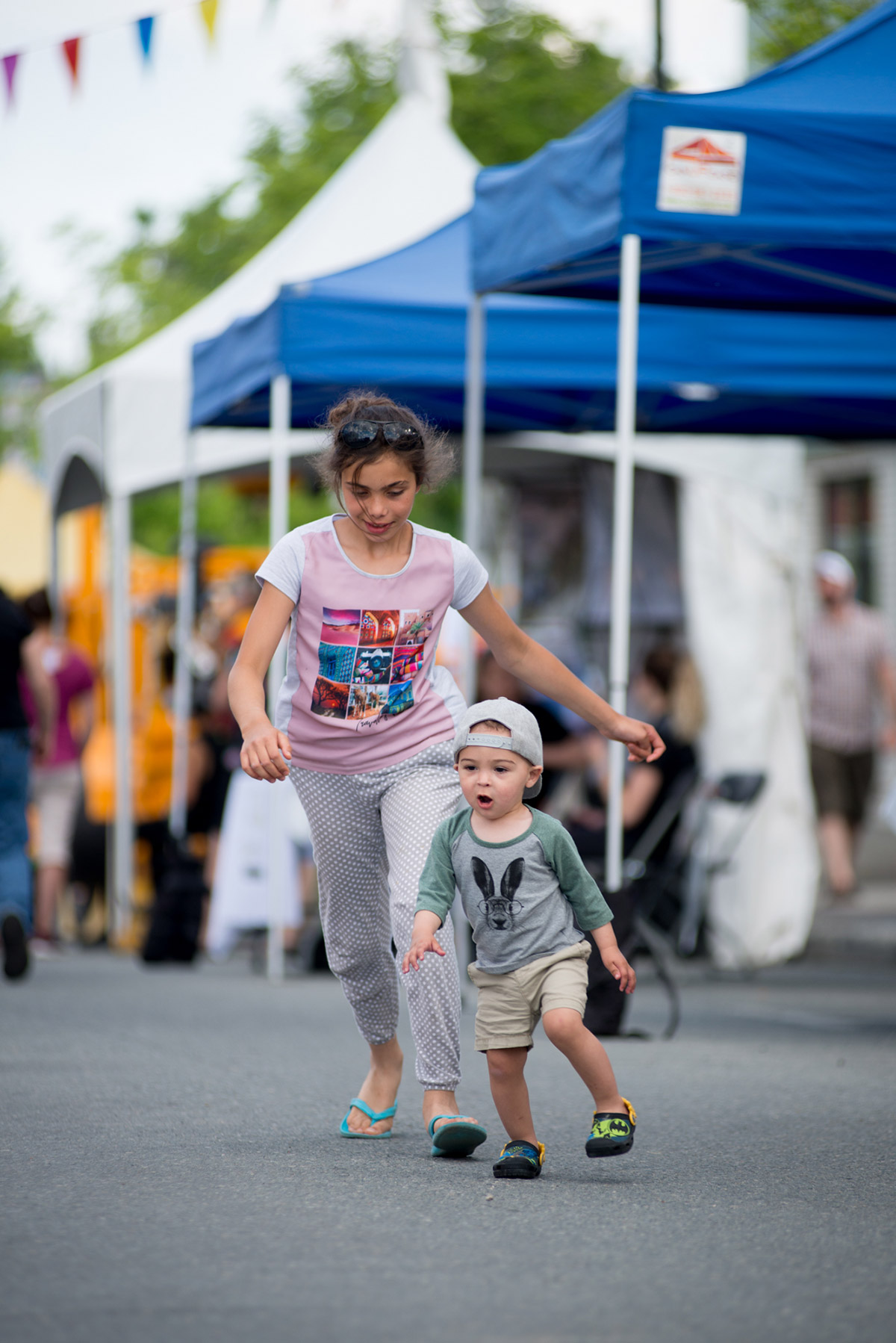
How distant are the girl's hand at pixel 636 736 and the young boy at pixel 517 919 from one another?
40cm

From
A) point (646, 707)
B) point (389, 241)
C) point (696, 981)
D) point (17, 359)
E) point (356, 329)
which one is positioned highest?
point (17, 359)

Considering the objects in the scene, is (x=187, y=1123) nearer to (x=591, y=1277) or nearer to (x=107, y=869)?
(x=591, y=1277)

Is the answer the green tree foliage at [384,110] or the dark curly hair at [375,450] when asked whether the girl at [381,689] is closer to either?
the dark curly hair at [375,450]

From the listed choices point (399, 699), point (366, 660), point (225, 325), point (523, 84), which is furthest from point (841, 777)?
point (523, 84)

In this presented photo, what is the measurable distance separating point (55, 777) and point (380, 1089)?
22.9ft

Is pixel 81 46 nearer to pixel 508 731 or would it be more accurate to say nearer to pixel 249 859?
pixel 249 859

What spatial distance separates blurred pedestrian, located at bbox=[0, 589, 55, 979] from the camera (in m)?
8.47

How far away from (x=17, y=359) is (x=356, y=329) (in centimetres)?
3151

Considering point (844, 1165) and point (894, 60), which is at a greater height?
point (894, 60)

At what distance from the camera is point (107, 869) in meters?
12.3

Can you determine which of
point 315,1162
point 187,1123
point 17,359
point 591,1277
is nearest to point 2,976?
point 187,1123

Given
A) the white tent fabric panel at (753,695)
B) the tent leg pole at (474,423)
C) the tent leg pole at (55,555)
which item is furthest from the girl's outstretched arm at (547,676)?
the tent leg pole at (55,555)

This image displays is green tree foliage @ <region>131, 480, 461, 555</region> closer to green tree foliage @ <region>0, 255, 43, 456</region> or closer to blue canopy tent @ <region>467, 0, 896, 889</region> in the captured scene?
green tree foliage @ <region>0, 255, 43, 456</region>

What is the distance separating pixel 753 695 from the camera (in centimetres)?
1060
